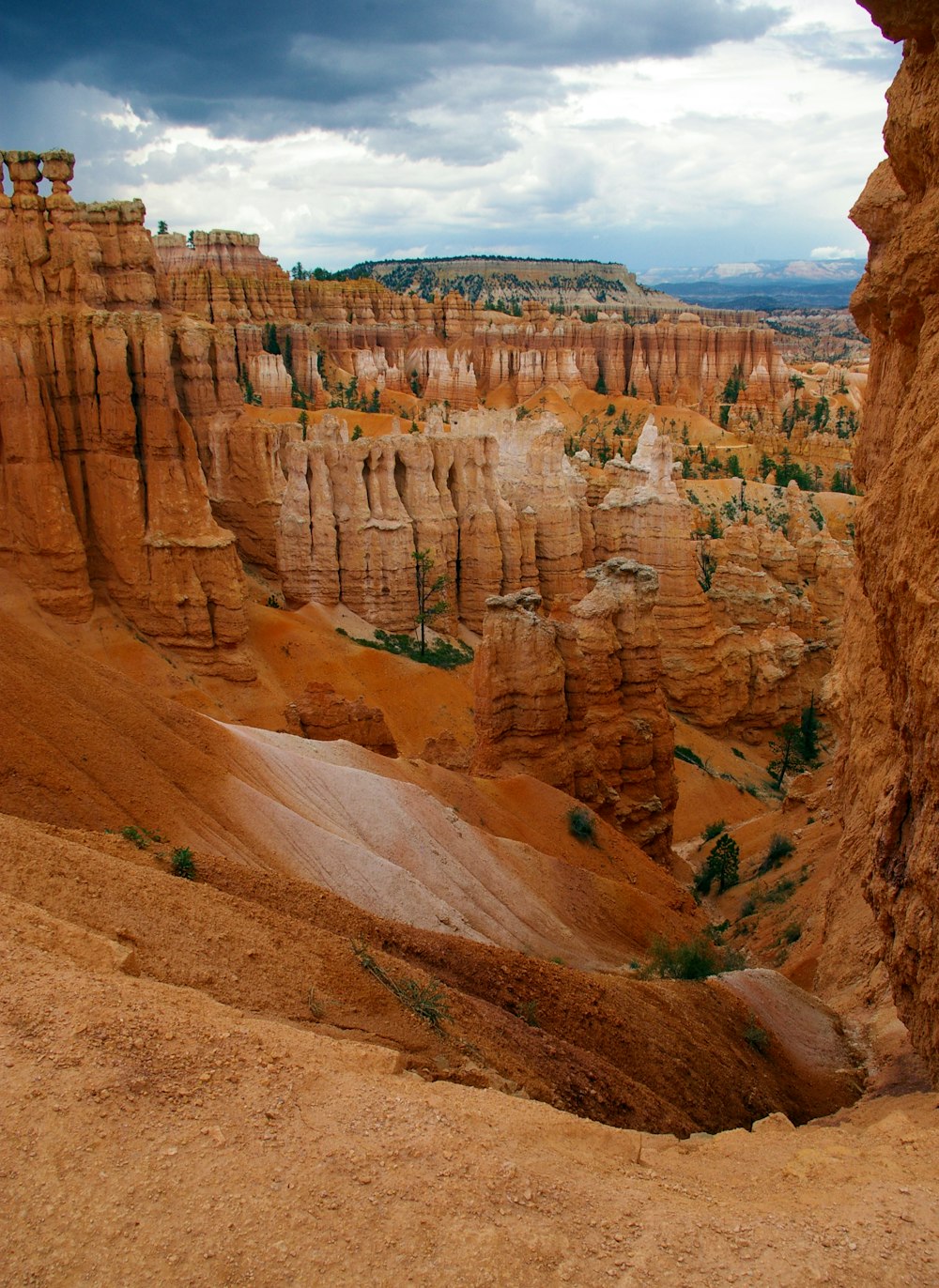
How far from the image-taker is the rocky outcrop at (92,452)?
2873 centimetres

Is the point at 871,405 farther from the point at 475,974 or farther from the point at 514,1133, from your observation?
the point at 514,1133

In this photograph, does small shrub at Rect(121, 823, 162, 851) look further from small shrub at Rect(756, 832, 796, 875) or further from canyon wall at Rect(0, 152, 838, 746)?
canyon wall at Rect(0, 152, 838, 746)

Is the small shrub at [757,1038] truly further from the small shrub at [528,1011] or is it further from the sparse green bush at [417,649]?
the sparse green bush at [417,649]

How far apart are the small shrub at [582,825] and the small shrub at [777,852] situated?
5.26 m

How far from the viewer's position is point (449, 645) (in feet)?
130

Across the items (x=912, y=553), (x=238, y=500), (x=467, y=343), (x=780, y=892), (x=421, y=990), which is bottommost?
(x=780, y=892)

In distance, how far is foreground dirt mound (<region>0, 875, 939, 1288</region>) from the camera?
5.70 meters

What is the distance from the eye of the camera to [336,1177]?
20.8 feet

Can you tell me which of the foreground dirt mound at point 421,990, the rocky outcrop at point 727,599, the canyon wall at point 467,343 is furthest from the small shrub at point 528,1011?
the canyon wall at point 467,343

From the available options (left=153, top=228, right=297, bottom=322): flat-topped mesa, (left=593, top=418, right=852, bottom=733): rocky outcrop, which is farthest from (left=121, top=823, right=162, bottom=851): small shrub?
(left=153, top=228, right=297, bottom=322): flat-topped mesa

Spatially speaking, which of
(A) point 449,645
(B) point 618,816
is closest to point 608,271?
(A) point 449,645

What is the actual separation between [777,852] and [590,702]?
587 centimetres

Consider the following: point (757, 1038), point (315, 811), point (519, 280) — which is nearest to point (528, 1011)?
point (757, 1038)

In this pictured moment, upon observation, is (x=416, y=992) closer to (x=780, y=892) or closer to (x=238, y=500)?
(x=780, y=892)
